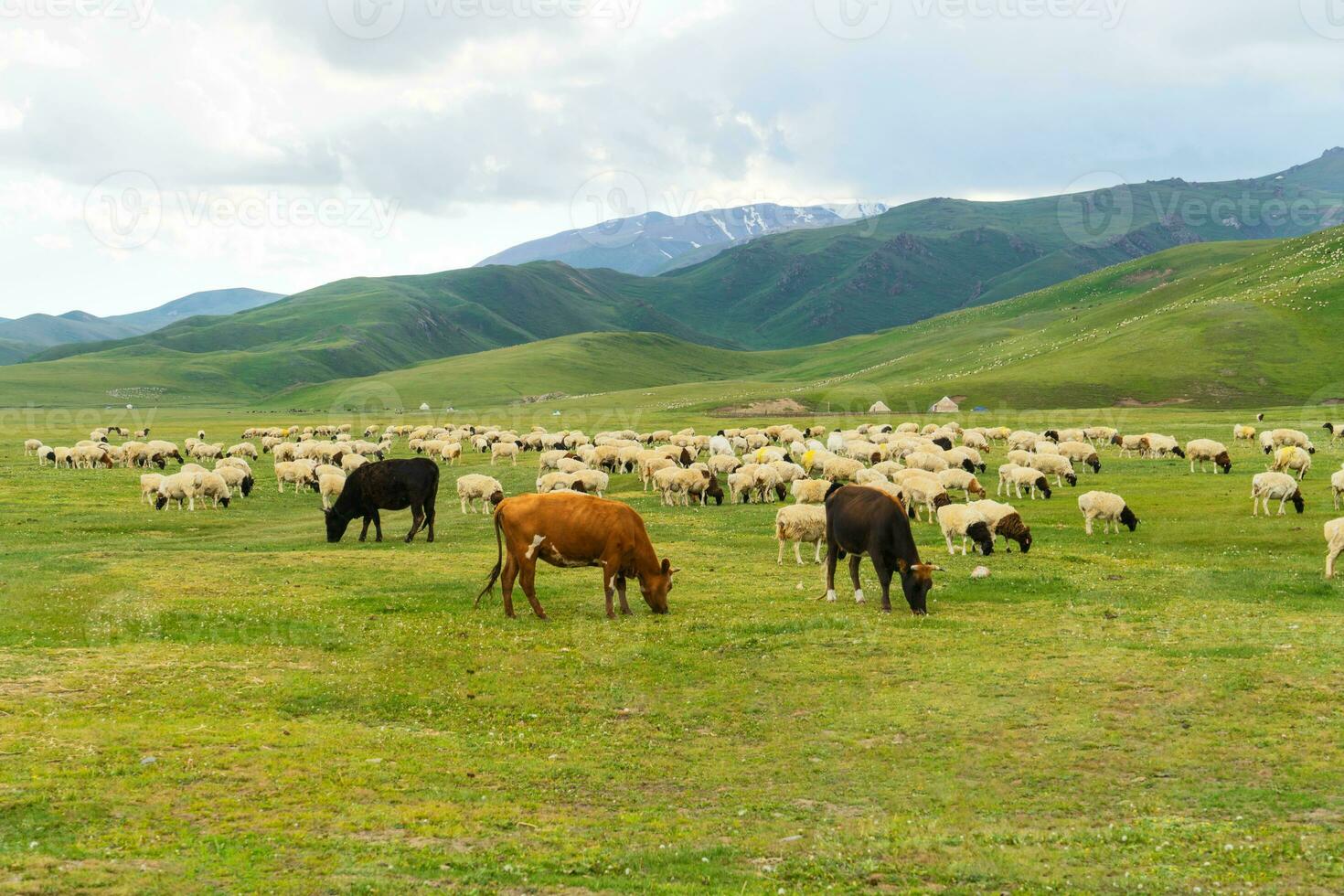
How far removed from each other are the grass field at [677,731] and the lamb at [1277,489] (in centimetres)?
717

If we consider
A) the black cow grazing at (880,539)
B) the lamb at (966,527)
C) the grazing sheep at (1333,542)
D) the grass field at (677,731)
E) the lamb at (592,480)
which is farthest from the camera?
the lamb at (592,480)

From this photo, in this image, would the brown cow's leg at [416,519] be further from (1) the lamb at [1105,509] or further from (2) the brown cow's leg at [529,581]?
(1) the lamb at [1105,509]

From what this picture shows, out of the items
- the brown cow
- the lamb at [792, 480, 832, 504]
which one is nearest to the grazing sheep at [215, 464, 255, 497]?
the lamb at [792, 480, 832, 504]

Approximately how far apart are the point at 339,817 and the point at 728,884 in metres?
4.30

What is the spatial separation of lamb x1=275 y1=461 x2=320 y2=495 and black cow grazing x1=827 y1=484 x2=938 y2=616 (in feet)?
113

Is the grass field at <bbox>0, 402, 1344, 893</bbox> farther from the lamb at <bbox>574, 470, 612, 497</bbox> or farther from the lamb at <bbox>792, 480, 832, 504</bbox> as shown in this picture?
the lamb at <bbox>574, 470, 612, 497</bbox>

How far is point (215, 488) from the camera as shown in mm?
42281

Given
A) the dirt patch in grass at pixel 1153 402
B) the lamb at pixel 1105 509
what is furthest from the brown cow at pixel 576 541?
the dirt patch in grass at pixel 1153 402

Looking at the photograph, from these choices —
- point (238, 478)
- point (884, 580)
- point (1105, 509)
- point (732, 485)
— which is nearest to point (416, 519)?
point (732, 485)

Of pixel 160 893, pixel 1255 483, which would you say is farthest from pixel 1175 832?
pixel 1255 483

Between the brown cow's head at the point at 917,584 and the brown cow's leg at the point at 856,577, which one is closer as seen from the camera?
the brown cow's head at the point at 917,584

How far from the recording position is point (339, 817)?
10.6m

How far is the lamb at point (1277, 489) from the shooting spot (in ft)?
106

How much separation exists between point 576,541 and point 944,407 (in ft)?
332
